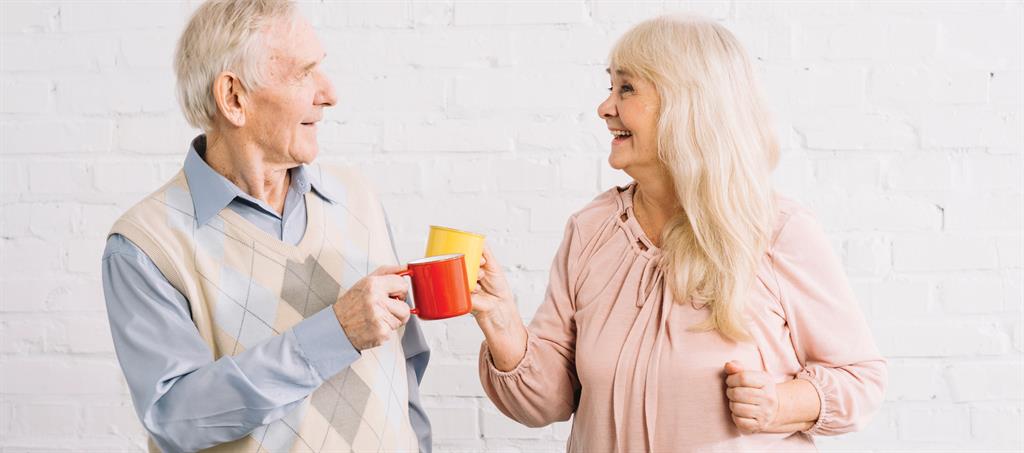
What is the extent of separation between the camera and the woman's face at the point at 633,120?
1.52m

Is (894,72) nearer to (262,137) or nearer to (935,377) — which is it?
(935,377)

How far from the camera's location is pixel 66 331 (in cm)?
219

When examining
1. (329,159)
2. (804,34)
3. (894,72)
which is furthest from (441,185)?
(894,72)

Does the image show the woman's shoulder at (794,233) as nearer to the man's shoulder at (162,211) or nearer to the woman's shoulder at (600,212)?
the woman's shoulder at (600,212)

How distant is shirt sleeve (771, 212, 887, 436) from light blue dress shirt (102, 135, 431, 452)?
69 cm

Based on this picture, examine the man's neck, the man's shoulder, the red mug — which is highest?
the man's neck

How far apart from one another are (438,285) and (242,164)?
0.36 meters

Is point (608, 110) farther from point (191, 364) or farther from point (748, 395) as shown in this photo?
point (191, 364)

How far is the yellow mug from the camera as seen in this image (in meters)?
1.42

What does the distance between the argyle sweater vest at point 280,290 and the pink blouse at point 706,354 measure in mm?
234

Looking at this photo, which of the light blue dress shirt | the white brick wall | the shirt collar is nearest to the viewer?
the light blue dress shirt

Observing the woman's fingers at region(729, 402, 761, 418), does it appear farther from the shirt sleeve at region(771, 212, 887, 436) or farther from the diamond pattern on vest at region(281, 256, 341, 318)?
the diamond pattern on vest at region(281, 256, 341, 318)

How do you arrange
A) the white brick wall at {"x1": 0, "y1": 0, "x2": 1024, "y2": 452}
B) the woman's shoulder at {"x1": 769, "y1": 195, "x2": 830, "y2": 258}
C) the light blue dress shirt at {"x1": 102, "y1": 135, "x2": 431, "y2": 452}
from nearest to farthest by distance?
the light blue dress shirt at {"x1": 102, "y1": 135, "x2": 431, "y2": 452}
the woman's shoulder at {"x1": 769, "y1": 195, "x2": 830, "y2": 258}
the white brick wall at {"x1": 0, "y1": 0, "x2": 1024, "y2": 452}

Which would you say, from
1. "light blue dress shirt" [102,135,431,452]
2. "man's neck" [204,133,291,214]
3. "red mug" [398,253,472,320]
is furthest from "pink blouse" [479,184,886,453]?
"man's neck" [204,133,291,214]
